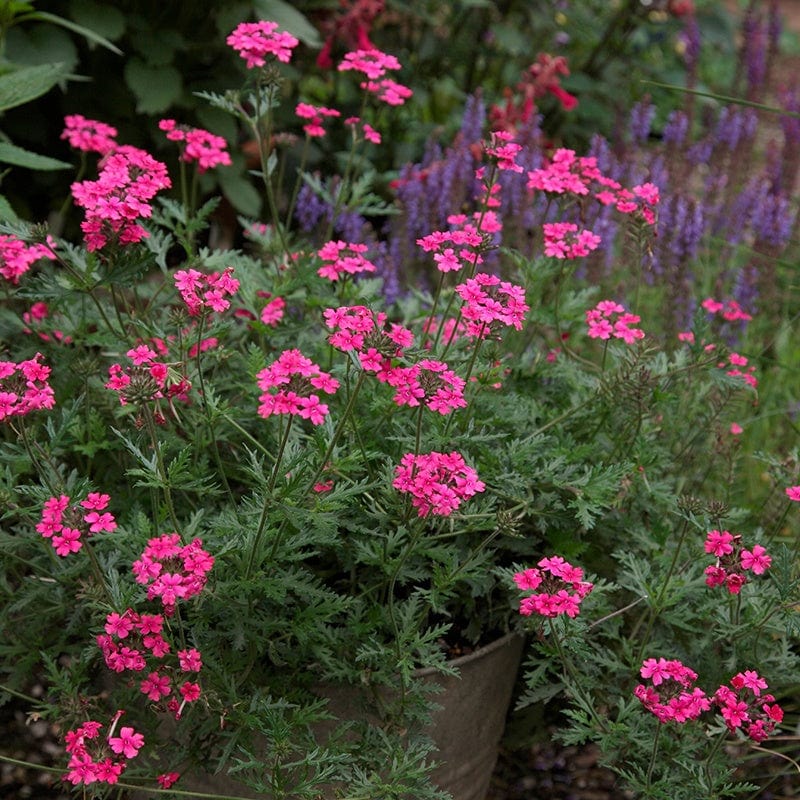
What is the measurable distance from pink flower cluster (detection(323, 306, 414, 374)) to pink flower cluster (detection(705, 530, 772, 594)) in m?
0.55

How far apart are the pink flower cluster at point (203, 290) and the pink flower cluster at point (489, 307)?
1.10 feet

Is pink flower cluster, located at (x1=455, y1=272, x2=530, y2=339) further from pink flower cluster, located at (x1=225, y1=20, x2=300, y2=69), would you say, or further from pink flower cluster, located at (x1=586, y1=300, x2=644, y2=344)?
pink flower cluster, located at (x1=225, y1=20, x2=300, y2=69)

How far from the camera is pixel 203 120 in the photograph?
3578mm

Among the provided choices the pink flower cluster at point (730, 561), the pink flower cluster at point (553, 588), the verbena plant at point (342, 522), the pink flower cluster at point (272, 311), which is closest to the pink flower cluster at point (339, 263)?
the verbena plant at point (342, 522)

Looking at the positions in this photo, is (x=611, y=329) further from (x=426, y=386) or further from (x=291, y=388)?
(x=291, y=388)

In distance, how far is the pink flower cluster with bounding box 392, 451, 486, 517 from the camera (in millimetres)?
1476

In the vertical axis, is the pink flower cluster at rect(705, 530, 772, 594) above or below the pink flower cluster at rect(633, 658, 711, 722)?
above

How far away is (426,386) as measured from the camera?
1537 millimetres

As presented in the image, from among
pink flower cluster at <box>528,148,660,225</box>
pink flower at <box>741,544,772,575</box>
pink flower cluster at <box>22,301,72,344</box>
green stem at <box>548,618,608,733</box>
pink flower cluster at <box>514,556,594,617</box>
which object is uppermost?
pink flower cluster at <box>528,148,660,225</box>

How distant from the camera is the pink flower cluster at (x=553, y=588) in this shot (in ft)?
5.16

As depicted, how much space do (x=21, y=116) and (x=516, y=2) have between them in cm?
210

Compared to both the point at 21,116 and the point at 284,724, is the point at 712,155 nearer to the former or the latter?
the point at 21,116

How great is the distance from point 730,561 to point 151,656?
34.1 inches

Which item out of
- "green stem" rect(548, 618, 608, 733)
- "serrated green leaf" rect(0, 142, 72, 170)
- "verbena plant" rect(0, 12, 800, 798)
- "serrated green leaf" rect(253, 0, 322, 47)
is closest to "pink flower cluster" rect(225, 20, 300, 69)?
"verbena plant" rect(0, 12, 800, 798)
